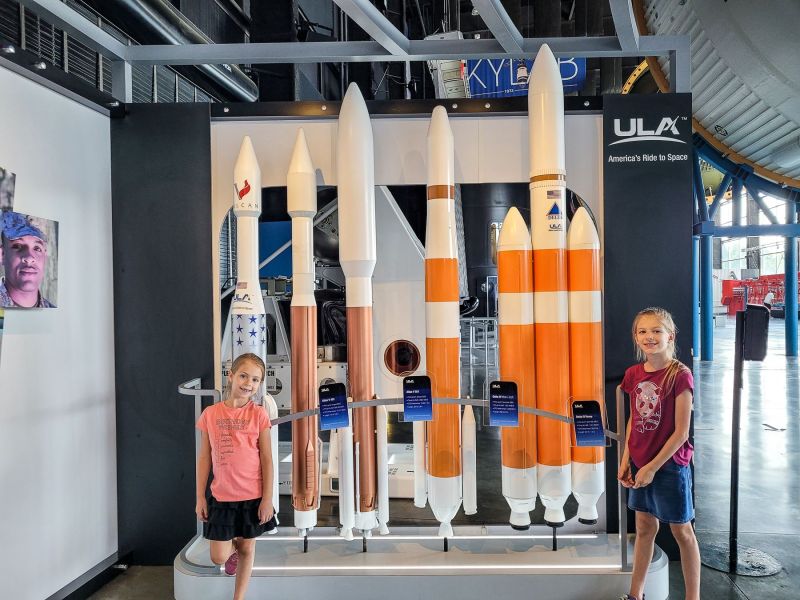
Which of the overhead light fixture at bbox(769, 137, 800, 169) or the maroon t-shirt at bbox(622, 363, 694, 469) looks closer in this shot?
the maroon t-shirt at bbox(622, 363, 694, 469)

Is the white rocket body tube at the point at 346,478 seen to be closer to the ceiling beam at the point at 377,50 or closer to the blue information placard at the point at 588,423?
the blue information placard at the point at 588,423

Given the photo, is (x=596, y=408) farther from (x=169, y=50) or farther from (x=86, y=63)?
(x=86, y=63)

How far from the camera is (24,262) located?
2.60 meters

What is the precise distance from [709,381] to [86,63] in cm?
984

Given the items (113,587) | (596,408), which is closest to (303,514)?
(113,587)

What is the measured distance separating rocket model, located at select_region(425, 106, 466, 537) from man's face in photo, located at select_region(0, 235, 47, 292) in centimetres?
193

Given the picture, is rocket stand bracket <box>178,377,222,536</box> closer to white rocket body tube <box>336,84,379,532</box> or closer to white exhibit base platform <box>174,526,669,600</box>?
white exhibit base platform <box>174,526,669,600</box>

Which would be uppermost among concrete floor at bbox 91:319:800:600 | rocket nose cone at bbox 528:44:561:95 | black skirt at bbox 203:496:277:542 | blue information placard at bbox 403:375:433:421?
rocket nose cone at bbox 528:44:561:95

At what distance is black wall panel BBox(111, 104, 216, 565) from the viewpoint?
3.35 meters

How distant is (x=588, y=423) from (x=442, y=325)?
89 centimetres

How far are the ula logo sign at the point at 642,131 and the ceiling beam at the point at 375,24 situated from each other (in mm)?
1353

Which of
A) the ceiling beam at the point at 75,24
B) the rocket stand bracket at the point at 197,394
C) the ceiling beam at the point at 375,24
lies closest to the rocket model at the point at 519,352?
the ceiling beam at the point at 375,24

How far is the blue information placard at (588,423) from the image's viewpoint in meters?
2.71

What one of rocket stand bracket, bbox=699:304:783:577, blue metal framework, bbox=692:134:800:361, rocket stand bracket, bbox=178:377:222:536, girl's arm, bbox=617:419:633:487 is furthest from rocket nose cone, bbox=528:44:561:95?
blue metal framework, bbox=692:134:800:361
